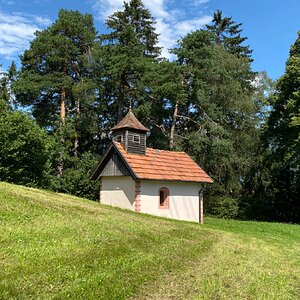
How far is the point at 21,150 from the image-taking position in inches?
1064

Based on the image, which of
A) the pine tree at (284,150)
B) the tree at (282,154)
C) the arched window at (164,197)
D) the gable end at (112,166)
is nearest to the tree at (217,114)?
the tree at (282,154)

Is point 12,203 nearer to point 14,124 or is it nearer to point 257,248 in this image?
point 257,248

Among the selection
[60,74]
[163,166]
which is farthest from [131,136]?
[60,74]

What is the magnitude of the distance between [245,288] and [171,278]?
1.49 metres

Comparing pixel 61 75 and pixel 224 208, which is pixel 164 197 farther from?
pixel 61 75

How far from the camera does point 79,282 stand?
670 centimetres

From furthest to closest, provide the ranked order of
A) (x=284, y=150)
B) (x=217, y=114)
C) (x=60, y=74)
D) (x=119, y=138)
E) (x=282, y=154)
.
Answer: (x=217, y=114), (x=60, y=74), (x=282, y=154), (x=284, y=150), (x=119, y=138)

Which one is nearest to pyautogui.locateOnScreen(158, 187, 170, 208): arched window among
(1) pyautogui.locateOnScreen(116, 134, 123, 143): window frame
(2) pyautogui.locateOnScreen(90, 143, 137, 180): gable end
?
(2) pyautogui.locateOnScreen(90, 143, 137, 180): gable end

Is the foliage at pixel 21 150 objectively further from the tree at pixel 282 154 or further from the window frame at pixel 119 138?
the tree at pixel 282 154

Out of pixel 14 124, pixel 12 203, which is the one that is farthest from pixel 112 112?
pixel 12 203

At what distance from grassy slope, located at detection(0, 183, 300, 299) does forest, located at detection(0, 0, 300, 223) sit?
1839cm

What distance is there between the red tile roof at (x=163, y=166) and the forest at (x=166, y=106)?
7.48 metres

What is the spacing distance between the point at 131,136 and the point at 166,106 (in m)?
12.9

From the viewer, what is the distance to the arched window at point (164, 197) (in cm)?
2364
